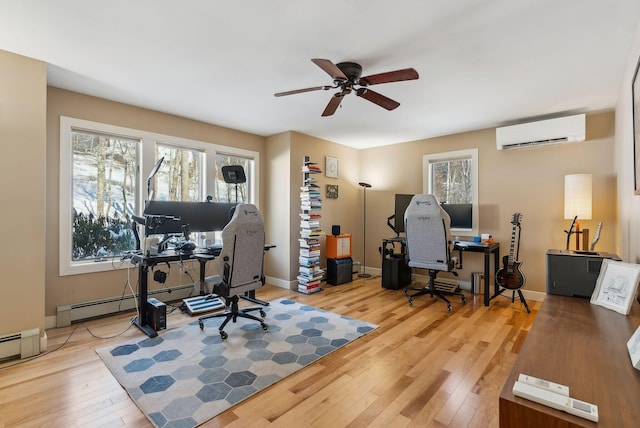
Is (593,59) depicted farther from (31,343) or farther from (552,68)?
(31,343)

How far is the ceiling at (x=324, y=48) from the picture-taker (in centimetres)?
189

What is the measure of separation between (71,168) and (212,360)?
2.56 metres

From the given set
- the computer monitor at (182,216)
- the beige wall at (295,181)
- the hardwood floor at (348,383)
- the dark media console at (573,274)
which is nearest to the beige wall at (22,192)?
the beige wall at (295,181)

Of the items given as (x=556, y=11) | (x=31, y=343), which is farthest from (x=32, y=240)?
(x=556, y=11)

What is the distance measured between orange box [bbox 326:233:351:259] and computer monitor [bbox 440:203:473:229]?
1.70 meters

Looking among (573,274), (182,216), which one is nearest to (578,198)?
(573,274)

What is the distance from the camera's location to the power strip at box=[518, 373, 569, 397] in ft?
2.49

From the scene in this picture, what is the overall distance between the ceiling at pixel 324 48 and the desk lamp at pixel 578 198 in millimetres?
862

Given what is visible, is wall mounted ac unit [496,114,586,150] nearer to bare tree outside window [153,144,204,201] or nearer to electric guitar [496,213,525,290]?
electric guitar [496,213,525,290]

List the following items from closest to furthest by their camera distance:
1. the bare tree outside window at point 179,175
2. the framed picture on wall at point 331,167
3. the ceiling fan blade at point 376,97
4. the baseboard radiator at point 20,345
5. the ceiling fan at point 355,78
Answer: the ceiling fan at point 355,78, the baseboard radiator at point 20,345, the ceiling fan blade at point 376,97, the bare tree outside window at point 179,175, the framed picture on wall at point 331,167

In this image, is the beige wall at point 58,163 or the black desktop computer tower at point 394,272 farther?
the black desktop computer tower at point 394,272

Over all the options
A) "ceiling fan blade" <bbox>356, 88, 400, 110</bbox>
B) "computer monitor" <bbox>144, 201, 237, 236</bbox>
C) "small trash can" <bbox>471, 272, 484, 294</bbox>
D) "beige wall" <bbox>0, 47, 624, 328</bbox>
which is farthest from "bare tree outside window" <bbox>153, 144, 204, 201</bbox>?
"small trash can" <bbox>471, 272, 484, 294</bbox>

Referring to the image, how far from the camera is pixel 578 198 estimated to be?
344cm

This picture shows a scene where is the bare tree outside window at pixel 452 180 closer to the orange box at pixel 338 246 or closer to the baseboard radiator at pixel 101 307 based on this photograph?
the orange box at pixel 338 246
